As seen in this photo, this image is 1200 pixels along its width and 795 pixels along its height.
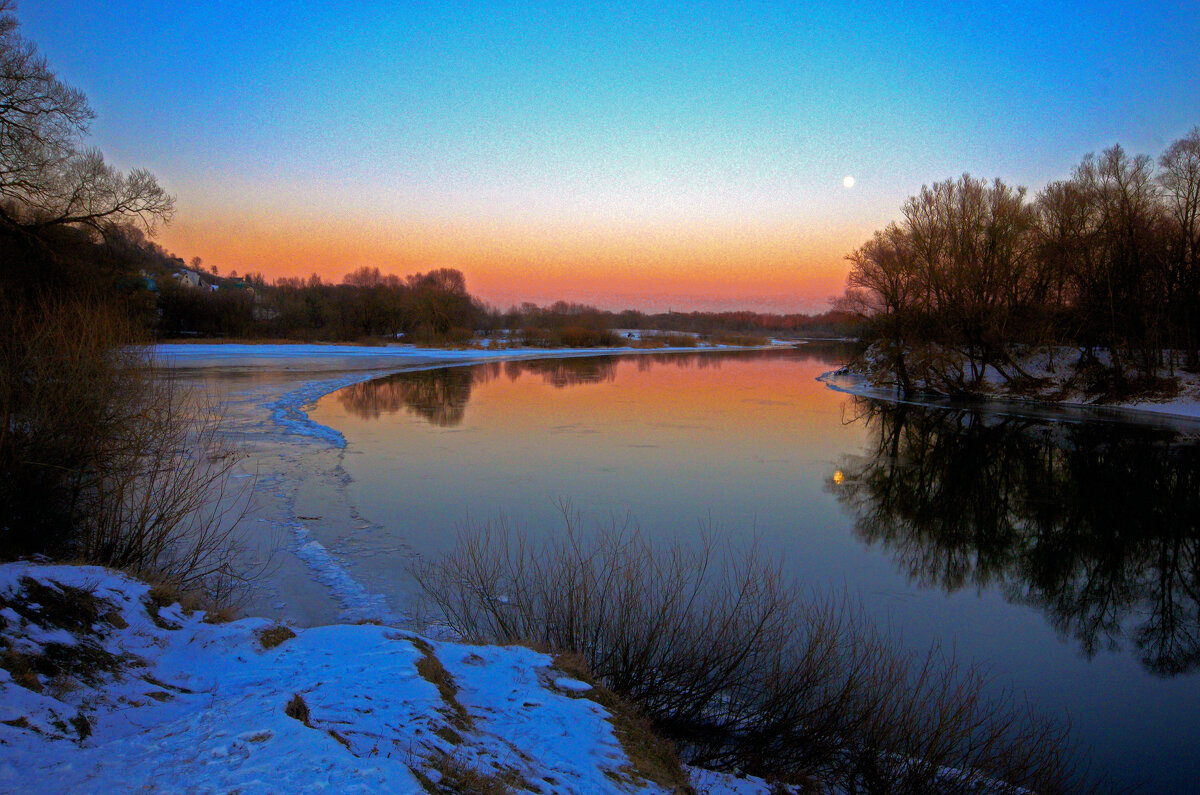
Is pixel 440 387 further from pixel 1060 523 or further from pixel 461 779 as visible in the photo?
pixel 461 779

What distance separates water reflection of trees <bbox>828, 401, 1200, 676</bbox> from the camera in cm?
627

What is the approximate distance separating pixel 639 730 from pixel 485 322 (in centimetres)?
8609

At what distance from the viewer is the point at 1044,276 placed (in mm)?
26484

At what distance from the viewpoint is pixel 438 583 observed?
6133mm

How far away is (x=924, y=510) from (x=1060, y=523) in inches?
69.2

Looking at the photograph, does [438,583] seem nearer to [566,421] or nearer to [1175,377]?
[566,421]

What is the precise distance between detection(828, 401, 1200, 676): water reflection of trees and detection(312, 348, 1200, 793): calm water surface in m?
0.03

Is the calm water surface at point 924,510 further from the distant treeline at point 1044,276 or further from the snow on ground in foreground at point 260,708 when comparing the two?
the distant treeline at point 1044,276

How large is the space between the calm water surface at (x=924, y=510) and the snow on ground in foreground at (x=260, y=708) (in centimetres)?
228

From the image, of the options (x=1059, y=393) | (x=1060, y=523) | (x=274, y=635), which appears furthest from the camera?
(x=1059, y=393)

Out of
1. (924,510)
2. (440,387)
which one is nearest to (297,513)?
(924,510)

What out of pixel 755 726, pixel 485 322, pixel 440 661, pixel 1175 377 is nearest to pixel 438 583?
pixel 440 661

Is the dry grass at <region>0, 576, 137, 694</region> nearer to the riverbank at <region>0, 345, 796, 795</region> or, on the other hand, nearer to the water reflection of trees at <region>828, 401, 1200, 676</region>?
the riverbank at <region>0, 345, 796, 795</region>

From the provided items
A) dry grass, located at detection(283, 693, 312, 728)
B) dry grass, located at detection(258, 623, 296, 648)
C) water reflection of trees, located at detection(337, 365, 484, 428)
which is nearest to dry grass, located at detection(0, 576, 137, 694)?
dry grass, located at detection(258, 623, 296, 648)
